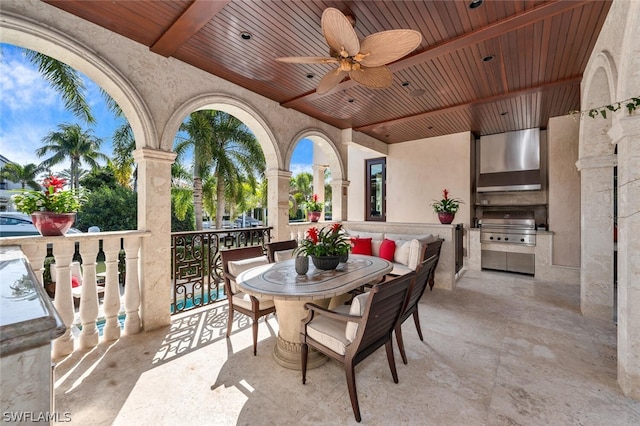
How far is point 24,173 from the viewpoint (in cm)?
1555

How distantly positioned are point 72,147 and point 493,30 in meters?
19.2

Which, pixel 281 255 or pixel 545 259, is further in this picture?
pixel 545 259

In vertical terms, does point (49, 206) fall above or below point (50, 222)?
above

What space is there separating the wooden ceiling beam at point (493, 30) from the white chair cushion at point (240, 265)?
109 inches

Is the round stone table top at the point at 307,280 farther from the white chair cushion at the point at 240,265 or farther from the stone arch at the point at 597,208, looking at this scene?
the stone arch at the point at 597,208

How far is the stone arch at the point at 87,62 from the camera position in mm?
2158

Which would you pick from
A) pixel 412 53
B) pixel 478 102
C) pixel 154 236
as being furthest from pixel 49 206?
pixel 478 102

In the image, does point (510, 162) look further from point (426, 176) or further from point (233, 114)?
point (233, 114)

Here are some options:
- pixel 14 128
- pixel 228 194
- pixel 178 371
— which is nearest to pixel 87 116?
pixel 228 194

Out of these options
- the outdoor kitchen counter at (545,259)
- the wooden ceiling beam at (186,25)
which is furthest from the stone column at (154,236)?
the outdoor kitchen counter at (545,259)

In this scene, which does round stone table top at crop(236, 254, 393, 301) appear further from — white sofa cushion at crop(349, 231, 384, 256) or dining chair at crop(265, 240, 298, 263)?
white sofa cushion at crop(349, 231, 384, 256)

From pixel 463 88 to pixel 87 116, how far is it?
6.54m

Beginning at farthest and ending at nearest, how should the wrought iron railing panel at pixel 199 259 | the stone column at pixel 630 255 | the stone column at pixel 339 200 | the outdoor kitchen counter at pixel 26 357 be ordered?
the stone column at pixel 339 200 < the wrought iron railing panel at pixel 199 259 < the stone column at pixel 630 255 < the outdoor kitchen counter at pixel 26 357

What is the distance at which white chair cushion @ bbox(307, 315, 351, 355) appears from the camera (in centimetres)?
177
